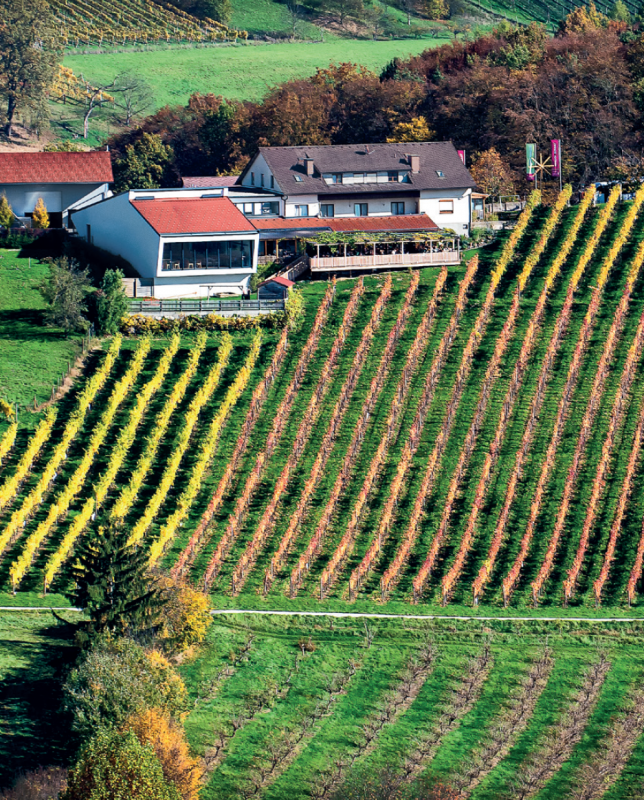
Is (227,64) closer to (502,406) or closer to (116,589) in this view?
(502,406)

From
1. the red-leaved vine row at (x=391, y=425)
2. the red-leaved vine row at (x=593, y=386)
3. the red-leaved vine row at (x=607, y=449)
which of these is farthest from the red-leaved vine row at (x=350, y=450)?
the red-leaved vine row at (x=607, y=449)

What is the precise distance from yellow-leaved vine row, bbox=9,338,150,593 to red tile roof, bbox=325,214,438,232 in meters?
20.7

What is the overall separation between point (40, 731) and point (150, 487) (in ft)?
63.8

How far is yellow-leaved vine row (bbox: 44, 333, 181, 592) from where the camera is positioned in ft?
213

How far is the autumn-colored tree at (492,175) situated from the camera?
109 meters

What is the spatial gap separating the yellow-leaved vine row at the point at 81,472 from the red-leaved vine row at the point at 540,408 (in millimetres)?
18603

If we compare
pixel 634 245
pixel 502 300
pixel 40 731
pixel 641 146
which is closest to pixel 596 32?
pixel 641 146

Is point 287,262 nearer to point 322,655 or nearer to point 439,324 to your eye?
point 439,324

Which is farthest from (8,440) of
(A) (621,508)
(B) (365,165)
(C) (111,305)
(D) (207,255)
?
(B) (365,165)

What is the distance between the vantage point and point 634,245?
93875mm

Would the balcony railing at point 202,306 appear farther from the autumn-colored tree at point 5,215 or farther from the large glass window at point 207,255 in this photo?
the autumn-colored tree at point 5,215

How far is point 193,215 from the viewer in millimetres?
93000

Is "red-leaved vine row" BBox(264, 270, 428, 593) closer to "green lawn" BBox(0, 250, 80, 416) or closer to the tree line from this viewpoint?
"green lawn" BBox(0, 250, 80, 416)

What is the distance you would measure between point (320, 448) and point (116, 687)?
992 inches
